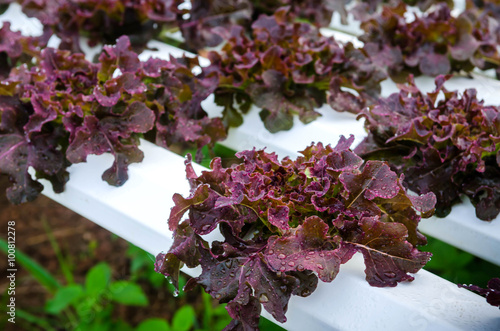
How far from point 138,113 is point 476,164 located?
40.4 inches

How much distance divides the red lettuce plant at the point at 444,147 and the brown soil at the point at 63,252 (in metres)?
1.45

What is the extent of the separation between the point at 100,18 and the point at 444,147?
1509 mm

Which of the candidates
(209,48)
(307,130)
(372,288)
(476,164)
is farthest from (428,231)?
(209,48)

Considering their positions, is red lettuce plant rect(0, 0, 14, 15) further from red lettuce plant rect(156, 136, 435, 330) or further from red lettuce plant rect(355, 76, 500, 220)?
red lettuce plant rect(355, 76, 500, 220)

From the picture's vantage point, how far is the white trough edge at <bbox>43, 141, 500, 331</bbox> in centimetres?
110

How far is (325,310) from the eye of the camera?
1.16 m

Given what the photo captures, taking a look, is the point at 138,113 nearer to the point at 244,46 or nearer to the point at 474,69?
the point at 244,46

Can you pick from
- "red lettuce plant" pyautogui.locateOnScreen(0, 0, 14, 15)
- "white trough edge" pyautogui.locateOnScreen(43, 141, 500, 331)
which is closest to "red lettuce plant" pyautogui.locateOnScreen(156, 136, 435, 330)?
"white trough edge" pyautogui.locateOnScreen(43, 141, 500, 331)

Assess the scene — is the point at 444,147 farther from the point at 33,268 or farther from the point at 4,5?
the point at 4,5

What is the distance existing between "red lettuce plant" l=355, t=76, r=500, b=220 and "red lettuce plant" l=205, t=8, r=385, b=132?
243 mm

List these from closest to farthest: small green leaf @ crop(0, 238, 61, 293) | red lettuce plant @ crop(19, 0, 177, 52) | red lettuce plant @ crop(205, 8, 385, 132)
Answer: red lettuce plant @ crop(205, 8, 385, 132) < small green leaf @ crop(0, 238, 61, 293) < red lettuce plant @ crop(19, 0, 177, 52)

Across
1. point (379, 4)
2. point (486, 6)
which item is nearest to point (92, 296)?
point (379, 4)

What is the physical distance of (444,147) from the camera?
1463 millimetres

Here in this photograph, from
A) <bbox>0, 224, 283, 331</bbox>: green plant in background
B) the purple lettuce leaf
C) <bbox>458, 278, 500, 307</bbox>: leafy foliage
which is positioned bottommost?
<bbox>0, 224, 283, 331</bbox>: green plant in background
